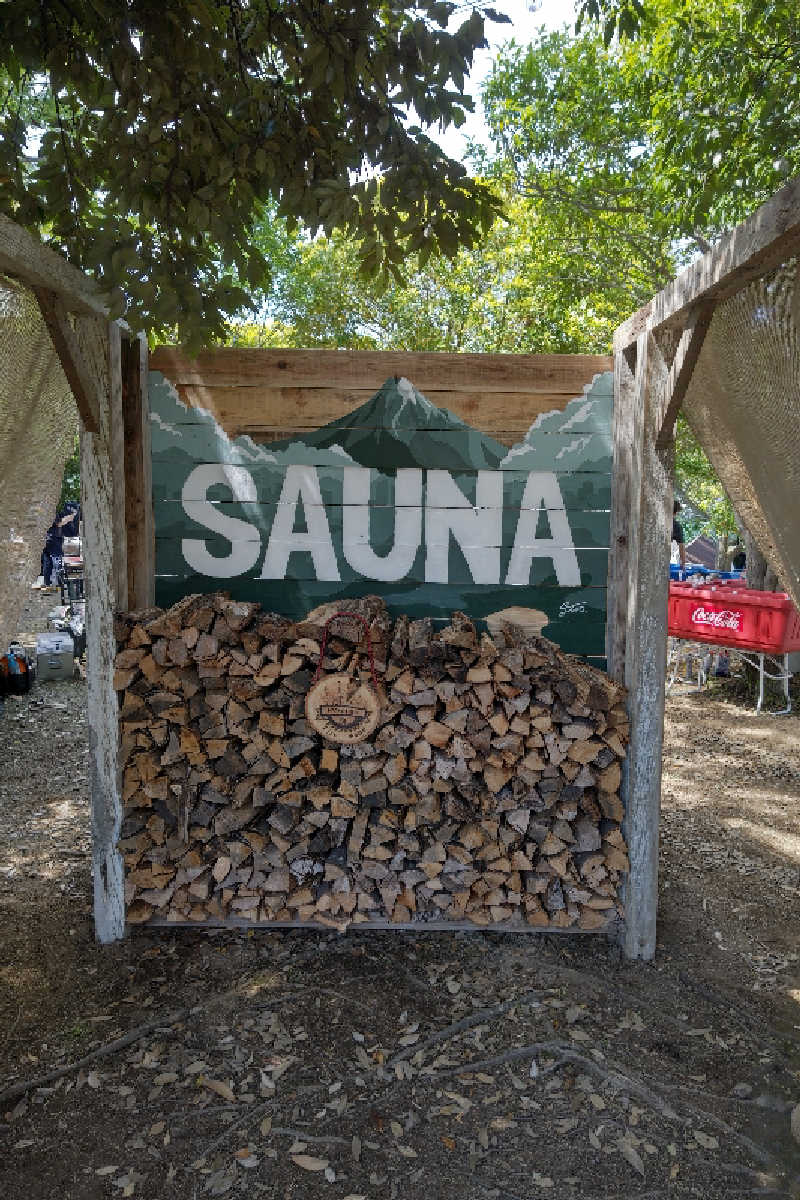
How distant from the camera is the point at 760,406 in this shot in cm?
223

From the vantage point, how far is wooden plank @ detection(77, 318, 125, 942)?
123 inches

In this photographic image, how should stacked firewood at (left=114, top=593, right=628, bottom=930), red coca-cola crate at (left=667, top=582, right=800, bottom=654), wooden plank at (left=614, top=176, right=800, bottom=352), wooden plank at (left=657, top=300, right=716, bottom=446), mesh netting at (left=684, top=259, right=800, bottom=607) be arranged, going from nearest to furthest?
wooden plank at (left=614, top=176, right=800, bottom=352) < mesh netting at (left=684, top=259, right=800, bottom=607) < wooden plank at (left=657, top=300, right=716, bottom=446) < stacked firewood at (left=114, top=593, right=628, bottom=930) < red coca-cola crate at (left=667, top=582, right=800, bottom=654)

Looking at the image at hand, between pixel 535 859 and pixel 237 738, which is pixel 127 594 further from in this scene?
pixel 535 859

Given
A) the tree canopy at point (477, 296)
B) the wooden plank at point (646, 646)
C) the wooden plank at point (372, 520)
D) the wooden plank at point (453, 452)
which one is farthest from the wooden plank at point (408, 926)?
the tree canopy at point (477, 296)

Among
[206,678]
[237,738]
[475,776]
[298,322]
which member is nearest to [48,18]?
[206,678]

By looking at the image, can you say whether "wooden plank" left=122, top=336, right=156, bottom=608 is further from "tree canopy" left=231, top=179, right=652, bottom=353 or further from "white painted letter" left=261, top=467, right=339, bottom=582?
"tree canopy" left=231, top=179, right=652, bottom=353

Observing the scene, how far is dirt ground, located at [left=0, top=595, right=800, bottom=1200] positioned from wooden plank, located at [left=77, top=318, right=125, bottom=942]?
0.24 metres

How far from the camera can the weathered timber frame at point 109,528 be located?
3062 millimetres

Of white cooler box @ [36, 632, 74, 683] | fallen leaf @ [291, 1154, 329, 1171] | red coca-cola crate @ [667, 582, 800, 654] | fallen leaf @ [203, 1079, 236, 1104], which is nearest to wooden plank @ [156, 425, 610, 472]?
fallen leaf @ [203, 1079, 236, 1104]

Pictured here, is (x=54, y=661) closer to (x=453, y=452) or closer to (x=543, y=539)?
(x=453, y=452)

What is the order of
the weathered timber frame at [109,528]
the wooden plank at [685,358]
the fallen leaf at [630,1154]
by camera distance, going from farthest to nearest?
the weathered timber frame at [109,528]
the wooden plank at [685,358]
the fallen leaf at [630,1154]

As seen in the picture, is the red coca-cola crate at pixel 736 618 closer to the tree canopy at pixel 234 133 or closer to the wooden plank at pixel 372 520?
the wooden plank at pixel 372 520

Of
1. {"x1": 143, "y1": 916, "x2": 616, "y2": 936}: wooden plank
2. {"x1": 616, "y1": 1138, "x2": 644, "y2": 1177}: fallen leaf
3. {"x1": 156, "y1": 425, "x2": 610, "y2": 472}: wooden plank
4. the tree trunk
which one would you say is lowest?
{"x1": 616, "y1": 1138, "x2": 644, "y2": 1177}: fallen leaf

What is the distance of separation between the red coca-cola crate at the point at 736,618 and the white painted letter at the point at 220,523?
167 inches
